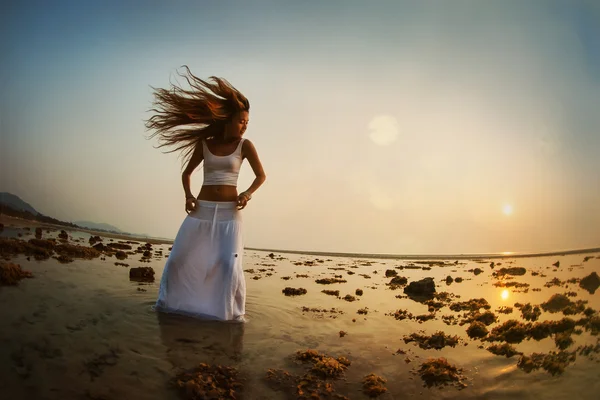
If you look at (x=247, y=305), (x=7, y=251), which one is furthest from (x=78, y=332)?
(x=7, y=251)

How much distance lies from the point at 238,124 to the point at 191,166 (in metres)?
1.39

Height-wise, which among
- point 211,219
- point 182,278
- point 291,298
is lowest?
point 291,298

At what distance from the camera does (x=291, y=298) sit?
31.6 feet

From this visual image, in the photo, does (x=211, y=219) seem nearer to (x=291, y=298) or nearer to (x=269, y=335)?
(x=269, y=335)

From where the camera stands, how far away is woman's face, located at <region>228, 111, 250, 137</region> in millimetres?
7164

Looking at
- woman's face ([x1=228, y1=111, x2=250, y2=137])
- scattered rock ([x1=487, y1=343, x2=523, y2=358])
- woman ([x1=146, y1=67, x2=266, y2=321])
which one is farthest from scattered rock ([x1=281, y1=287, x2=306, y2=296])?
scattered rock ([x1=487, y1=343, x2=523, y2=358])

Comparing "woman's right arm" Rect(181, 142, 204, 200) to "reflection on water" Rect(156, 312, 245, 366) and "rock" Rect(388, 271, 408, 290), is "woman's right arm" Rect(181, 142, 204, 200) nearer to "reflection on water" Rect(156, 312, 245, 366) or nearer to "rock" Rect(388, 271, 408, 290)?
"reflection on water" Rect(156, 312, 245, 366)

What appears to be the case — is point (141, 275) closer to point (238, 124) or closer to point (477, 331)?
point (238, 124)

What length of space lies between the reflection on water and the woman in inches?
16.1

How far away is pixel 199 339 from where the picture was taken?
5105 millimetres

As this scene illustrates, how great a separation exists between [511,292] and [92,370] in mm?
13070

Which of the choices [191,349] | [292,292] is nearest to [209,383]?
[191,349]

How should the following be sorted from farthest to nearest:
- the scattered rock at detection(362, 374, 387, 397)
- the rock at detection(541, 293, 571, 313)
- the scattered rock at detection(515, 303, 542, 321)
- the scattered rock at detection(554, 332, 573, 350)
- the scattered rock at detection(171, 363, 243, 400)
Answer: the rock at detection(541, 293, 571, 313)
the scattered rock at detection(515, 303, 542, 321)
the scattered rock at detection(554, 332, 573, 350)
the scattered rock at detection(362, 374, 387, 397)
the scattered rock at detection(171, 363, 243, 400)

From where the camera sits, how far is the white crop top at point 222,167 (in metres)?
6.91
